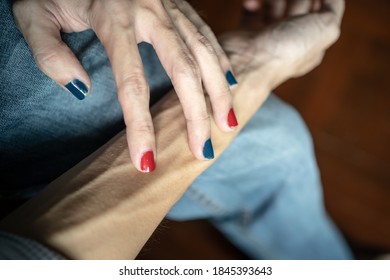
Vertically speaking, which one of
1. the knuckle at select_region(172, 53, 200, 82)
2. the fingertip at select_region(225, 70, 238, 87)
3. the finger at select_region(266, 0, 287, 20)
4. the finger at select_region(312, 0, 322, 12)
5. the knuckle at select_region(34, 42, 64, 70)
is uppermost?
the knuckle at select_region(34, 42, 64, 70)

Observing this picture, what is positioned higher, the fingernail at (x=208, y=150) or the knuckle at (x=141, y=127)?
the knuckle at (x=141, y=127)

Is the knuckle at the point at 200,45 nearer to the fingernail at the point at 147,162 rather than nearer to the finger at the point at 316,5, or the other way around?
the fingernail at the point at 147,162

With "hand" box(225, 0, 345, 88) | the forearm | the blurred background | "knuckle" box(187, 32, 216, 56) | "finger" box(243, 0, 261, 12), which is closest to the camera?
the forearm

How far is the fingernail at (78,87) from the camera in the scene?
427mm

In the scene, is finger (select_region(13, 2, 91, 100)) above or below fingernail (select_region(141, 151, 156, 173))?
above

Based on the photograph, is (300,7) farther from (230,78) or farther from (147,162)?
(147,162)

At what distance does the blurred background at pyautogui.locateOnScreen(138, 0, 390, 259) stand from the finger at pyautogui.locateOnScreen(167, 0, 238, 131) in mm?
428

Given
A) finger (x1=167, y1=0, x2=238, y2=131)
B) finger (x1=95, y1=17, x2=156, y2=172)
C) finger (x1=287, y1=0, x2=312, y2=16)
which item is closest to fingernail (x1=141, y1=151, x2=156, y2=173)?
Answer: finger (x1=95, y1=17, x2=156, y2=172)

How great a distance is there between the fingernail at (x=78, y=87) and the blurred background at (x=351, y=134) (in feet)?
1.62

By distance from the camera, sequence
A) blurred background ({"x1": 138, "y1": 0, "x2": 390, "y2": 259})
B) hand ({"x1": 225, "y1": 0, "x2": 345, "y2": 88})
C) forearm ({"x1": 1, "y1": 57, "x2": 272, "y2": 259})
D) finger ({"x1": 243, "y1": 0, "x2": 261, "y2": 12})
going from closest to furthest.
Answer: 1. forearm ({"x1": 1, "y1": 57, "x2": 272, "y2": 259})
2. hand ({"x1": 225, "y1": 0, "x2": 345, "y2": 88})
3. finger ({"x1": 243, "y1": 0, "x2": 261, "y2": 12})
4. blurred background ({"x1": 138, "y1": 0, "x2": 390, "y2": 259})

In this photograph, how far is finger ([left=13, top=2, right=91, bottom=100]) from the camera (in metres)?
0.42

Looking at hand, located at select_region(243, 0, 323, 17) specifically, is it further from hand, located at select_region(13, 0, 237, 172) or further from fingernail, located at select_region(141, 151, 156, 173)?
fingernail, located at select_region(141, 151, 156, 173)

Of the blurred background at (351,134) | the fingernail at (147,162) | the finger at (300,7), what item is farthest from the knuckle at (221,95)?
the blurred background at (351,134)
